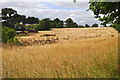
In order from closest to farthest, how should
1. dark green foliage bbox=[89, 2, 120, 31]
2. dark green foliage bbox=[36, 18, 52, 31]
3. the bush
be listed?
1. dark green foliage bbox=[89, 2, 120, 31]
2. the bush
3. dark green foliage bbox=[36, 18, 52, 31]

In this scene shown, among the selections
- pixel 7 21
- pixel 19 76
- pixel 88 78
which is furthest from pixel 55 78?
pixel 7 21

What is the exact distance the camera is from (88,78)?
3848 millimetres

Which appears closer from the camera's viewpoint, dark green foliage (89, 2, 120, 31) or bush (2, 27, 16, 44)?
dark green foliage (89, 2, 120, 31)

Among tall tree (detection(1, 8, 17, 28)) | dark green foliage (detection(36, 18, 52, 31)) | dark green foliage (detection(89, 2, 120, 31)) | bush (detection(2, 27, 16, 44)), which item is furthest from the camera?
dark green foliage (detection(36, 18, 52, 31))

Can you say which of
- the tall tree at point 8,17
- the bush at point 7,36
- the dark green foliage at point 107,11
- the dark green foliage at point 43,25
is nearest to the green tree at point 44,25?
the dark green foliage at point 43,25

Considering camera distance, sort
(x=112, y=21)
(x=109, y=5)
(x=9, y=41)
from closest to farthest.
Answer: (x=109, y=5) < (x=112, y=21) < (x=9, y=41)

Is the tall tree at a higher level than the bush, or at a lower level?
higher

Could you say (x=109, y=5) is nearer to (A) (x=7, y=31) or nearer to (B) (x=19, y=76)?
(B) (x=19, y=76)

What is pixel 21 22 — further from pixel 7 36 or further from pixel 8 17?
pixel 7 36

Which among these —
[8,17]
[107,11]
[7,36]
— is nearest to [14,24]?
[8,17]

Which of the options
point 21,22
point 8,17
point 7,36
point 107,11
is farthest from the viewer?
point 21,22

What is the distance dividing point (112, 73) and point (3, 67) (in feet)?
13.3

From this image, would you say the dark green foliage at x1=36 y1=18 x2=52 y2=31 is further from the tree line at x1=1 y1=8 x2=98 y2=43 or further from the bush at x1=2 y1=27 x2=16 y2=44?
the bush at x1=2 y1=27 x2=16 y2=44

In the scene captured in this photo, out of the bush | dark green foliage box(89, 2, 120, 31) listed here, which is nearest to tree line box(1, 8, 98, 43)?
the bush
